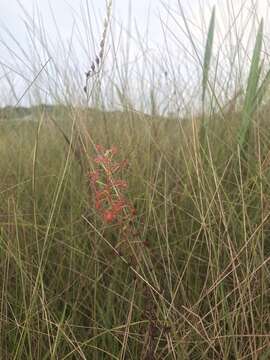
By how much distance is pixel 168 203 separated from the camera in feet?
4.32

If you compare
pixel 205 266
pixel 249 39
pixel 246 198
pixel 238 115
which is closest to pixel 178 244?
pixel 205 266

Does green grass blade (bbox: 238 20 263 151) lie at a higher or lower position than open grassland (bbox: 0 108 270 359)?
higher

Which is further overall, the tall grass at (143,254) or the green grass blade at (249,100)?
the green grass blade at (249,100)

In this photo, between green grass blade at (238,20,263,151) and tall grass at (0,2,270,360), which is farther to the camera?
green grass blade at (238,20,263,151)

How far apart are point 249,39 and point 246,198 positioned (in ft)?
2.96

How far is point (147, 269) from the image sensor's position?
42.7 inches

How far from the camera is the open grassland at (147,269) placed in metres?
1.03

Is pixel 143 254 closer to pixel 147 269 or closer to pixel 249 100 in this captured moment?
pixel 147 269

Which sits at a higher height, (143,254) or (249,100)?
(249,100)

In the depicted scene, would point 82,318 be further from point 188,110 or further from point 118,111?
point 118,111

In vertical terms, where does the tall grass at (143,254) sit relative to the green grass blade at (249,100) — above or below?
below

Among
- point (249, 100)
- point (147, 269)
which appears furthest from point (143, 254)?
point (249, 100)

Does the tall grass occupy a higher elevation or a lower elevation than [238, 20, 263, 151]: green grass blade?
lower

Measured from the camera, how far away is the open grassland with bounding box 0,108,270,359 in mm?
1034
